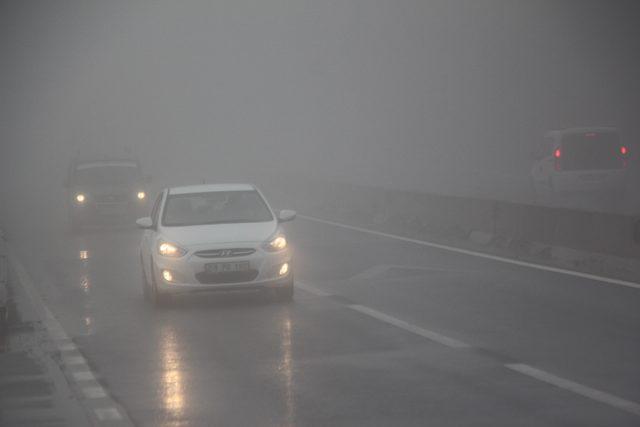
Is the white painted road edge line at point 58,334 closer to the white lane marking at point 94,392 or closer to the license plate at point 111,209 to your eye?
the white lane marking at point 94,392

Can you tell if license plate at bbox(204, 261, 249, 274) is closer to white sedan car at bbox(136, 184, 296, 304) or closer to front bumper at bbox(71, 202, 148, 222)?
white sedan car at bbox(136, 184, 296, 304)

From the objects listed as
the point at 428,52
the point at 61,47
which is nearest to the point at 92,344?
the point at 428,52

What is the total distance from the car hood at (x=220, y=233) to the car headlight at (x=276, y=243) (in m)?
0.07

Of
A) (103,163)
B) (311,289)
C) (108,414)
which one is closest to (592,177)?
(103,163)

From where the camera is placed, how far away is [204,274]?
1438 cm

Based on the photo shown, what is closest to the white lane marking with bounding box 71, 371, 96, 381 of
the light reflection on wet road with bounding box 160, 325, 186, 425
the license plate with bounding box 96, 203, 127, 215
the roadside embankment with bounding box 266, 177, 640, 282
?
the light reflection on wet road with bounding box 160, 325, 186, 425

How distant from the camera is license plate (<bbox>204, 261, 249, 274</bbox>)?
14359mm

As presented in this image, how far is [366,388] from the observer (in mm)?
9367

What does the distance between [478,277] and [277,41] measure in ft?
360

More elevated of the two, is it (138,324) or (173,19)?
(173,19)

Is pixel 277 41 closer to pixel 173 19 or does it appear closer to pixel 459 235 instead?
pixel 173 19

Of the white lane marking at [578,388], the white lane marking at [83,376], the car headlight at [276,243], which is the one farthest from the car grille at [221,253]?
the white lane marking at [578,388]

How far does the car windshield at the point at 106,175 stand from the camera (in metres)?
29.8

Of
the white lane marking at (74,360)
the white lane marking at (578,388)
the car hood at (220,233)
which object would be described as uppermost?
the car hood at (220,233)
